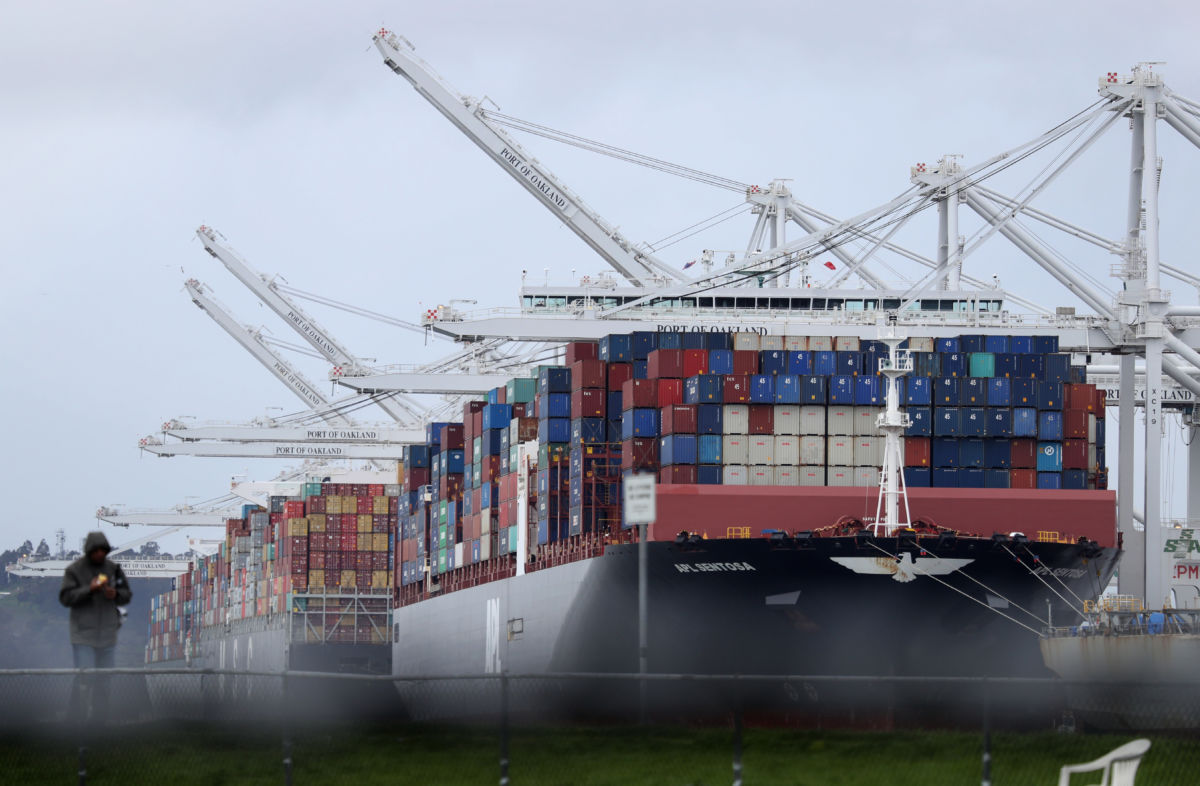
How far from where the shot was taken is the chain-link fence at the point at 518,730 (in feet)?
53.3

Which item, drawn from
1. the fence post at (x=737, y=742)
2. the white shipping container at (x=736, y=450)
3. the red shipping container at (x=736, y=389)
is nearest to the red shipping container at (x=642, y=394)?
the red shipping container at (x=736, y=389)

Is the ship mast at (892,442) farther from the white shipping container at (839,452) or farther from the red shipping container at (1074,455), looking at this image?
the red shipping container at (1074,455)

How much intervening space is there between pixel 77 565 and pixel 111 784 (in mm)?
2163

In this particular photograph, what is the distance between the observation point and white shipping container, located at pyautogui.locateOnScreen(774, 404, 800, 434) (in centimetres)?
4500

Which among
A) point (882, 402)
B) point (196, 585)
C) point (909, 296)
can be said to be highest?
point (909, 296)

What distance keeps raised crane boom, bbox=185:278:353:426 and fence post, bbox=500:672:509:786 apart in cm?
8284

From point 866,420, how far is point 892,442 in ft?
13.0

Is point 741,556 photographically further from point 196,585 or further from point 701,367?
point 196,585

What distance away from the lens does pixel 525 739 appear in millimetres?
16391

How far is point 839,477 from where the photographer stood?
148ft

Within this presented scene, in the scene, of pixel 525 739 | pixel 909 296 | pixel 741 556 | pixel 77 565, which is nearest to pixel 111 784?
pixel 77 565

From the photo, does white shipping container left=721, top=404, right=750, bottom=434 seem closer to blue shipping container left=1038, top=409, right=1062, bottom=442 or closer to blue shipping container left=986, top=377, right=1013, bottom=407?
blue shipping container left=986, top=377, right=1013, bottom=407

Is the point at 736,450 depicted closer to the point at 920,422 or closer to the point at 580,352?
the point at 920,422

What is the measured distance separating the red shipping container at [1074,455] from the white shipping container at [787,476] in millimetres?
6825
